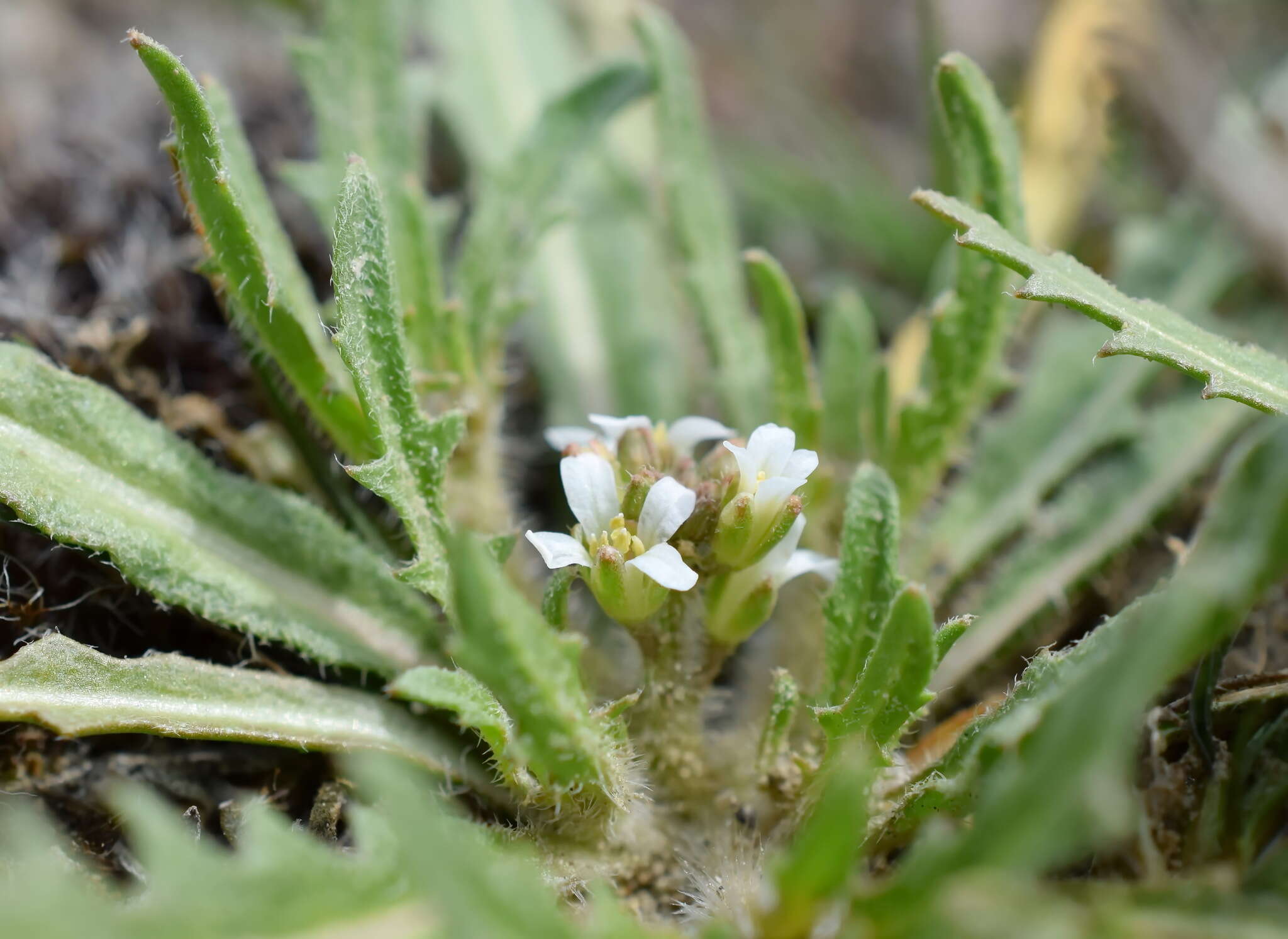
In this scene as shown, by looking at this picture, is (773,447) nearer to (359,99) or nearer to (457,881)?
(457,881)

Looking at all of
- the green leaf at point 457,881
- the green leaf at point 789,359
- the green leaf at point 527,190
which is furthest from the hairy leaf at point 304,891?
the green leaf at point 527,190

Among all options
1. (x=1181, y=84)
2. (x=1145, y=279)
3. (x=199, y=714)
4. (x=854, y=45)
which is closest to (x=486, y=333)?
(x=199, y=714)

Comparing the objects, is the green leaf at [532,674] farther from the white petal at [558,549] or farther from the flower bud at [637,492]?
the flower bud at [637,492]

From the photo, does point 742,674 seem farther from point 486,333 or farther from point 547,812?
point 486,333

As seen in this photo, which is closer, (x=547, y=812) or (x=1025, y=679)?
(x=1025, y=679)

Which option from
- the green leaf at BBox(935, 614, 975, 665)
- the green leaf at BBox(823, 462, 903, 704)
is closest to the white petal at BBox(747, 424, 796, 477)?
the green leaf at BBox(823, 462, 903, 704)

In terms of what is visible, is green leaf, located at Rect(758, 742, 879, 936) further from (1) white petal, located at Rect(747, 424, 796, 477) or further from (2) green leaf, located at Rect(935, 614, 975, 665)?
(1) white petal, located at Rect(747, 424, 796, 477)
